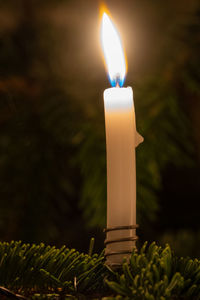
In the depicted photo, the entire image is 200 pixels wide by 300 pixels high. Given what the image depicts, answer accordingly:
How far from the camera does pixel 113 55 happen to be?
495 millimetres

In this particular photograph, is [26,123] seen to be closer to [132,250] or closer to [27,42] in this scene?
[27,42]

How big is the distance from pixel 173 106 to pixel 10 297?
535 mm

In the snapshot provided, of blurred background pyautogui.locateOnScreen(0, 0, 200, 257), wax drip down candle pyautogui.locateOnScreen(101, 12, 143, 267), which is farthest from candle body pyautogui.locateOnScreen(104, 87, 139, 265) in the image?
blurred background pyautogui.locateOnScreen(0, 0, 200, 257)

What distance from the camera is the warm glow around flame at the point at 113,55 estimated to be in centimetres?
47

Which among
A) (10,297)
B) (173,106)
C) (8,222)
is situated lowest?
(10,297)

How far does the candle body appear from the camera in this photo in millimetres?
405

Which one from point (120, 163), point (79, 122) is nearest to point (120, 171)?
point (120, 163)

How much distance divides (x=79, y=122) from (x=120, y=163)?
0.46 meters

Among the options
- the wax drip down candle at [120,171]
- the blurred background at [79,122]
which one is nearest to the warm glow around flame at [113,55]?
the wax drip down candle at [120,171]

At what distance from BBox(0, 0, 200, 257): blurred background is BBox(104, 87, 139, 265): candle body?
385mm

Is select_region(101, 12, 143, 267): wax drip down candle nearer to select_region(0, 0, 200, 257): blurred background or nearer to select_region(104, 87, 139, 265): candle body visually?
select_region(104, 87, 139, 265): candle body

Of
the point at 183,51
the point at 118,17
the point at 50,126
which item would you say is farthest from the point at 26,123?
the point at 118,17

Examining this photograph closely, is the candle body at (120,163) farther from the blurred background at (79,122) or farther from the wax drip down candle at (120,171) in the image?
the blurred background at (79,122)

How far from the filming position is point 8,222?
0.95 meters
